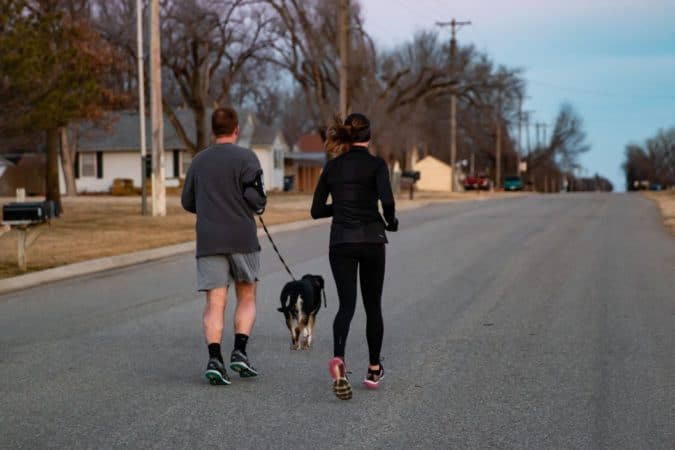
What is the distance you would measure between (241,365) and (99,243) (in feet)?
43.5

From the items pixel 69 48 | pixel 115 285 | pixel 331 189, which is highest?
pixel 69 48

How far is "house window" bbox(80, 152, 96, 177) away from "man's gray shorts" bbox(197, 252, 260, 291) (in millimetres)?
54456

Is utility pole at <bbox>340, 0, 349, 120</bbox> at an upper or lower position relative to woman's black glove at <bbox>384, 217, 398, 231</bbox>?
upper

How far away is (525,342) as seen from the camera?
8.70 m

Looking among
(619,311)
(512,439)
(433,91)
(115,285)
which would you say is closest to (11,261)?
(115,285)

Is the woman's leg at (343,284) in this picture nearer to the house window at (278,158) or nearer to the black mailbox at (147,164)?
the black mailbox at (147,164)

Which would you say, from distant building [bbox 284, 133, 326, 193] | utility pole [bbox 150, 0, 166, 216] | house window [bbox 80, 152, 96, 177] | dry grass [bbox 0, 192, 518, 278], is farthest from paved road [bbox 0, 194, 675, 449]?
distant building [bbox 284, 133, 326, 193]

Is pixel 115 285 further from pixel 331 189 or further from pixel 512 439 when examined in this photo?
pixel 512 439

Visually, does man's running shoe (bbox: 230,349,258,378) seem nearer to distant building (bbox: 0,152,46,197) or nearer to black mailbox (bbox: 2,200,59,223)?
black mailbox (bbox: 2,200,59,223)

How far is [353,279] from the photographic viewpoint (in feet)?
21.7

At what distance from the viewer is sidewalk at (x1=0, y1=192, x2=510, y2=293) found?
14891 millimetres

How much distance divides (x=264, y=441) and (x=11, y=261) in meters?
11.7

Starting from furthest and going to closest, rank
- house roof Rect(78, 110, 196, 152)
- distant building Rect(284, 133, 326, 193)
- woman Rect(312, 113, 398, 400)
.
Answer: distant building Rect(284, 133, 326, 193), house roof Rect(78, 110, 196, 152), woman Rect(312, 113, 398, 400)

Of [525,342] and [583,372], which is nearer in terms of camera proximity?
[583,372]
